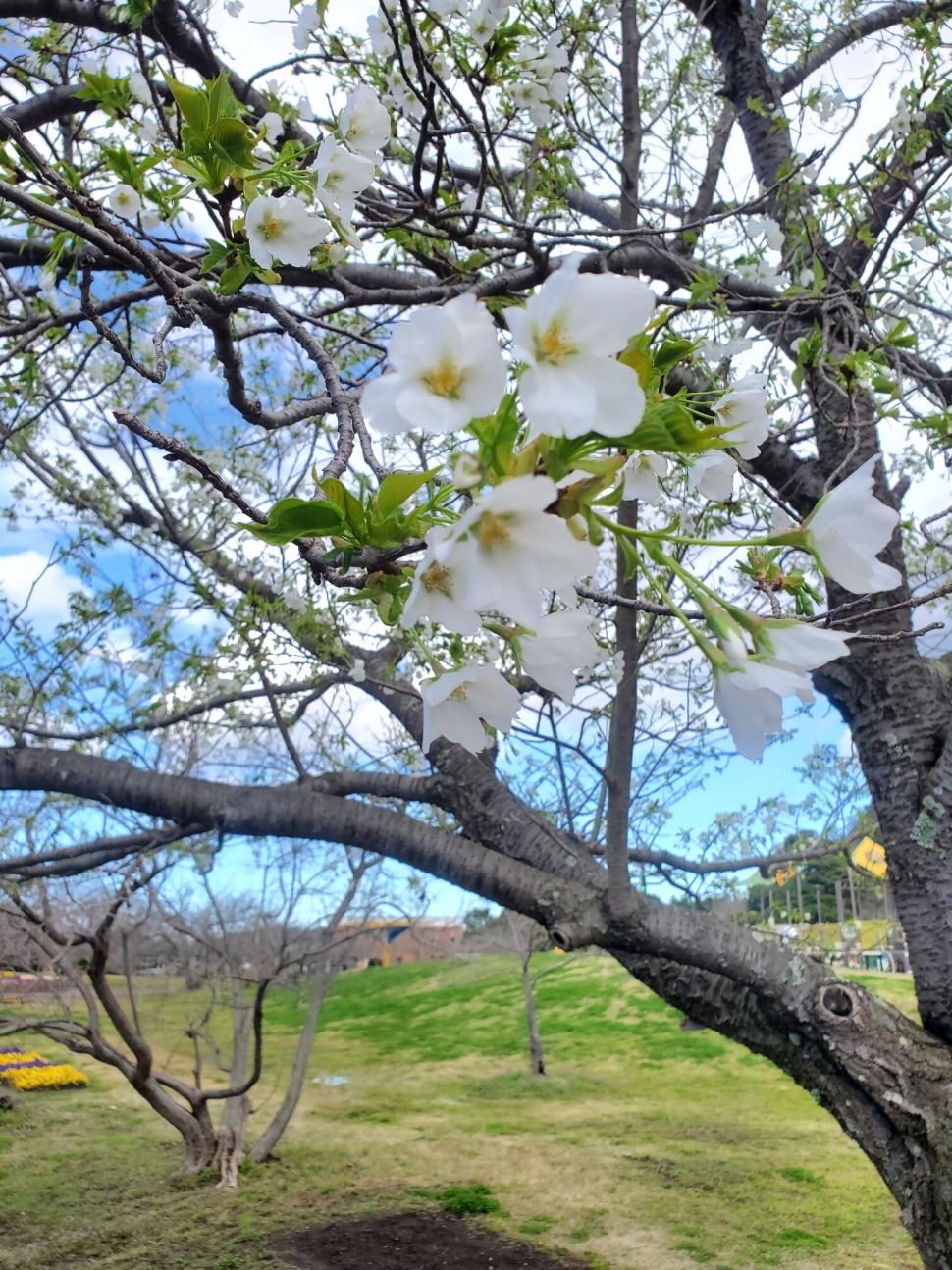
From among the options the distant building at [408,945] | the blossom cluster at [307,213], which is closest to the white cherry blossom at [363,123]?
the blossom cluster at [307,213]

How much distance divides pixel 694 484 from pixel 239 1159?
226 inches

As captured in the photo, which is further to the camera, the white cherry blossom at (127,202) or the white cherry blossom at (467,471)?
the white cherry blossom at (127,202)

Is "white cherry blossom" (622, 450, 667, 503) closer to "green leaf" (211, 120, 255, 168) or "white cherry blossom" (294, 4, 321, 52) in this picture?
"green leaf" (211, 120, 255, 168)

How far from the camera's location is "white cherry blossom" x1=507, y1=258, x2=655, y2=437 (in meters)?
0.39

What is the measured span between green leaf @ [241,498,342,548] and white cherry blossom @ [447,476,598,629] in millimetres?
125

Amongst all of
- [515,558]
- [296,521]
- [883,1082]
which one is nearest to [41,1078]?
[883,1082]

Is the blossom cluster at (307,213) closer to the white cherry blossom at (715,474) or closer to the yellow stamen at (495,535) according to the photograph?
the white cherry blossom at (715,474)

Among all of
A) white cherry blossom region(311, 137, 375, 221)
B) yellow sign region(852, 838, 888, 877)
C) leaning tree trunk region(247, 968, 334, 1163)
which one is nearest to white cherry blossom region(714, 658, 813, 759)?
white cherry blossom region(311, 137, 375, 221)

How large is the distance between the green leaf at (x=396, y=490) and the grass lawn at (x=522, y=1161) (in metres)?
4.28

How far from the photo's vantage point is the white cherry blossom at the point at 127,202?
1308mm

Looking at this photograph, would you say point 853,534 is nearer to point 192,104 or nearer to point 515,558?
point 515,558

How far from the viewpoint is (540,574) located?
43 cm

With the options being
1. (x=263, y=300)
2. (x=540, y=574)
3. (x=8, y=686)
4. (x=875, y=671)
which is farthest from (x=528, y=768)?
(x=540, y=574)

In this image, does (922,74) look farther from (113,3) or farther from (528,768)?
(528,768)
